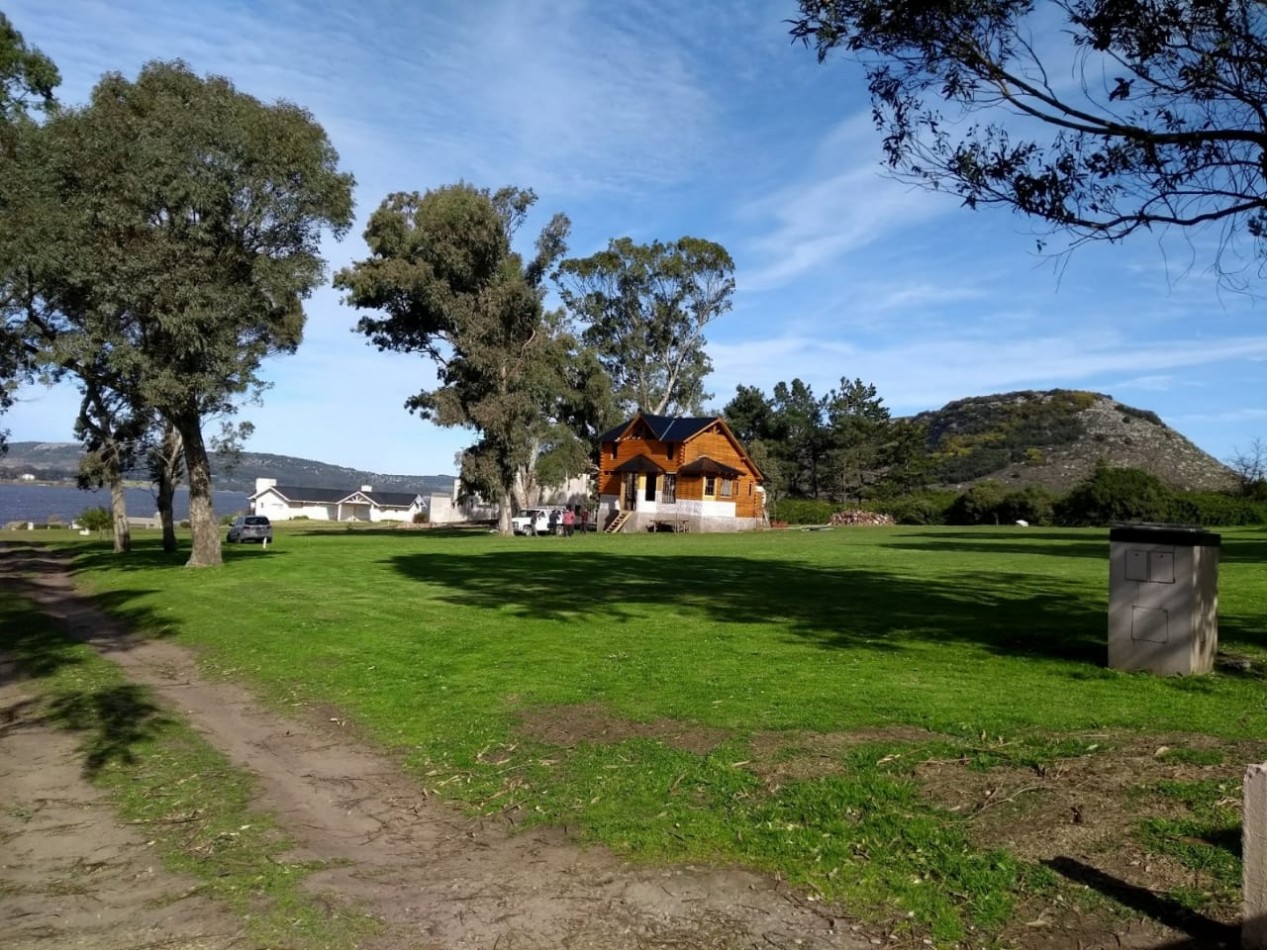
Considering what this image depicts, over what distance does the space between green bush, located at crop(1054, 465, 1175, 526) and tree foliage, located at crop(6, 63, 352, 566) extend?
156 feet

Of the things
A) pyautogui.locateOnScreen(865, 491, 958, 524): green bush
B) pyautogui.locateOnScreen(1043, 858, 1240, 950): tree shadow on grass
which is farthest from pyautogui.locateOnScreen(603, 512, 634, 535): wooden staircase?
pyautogui.locateOnScreen(1043, 858, 1240, 950): tree shadow on grass

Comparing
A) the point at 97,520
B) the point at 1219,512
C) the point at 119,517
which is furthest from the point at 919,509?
the point at 97,520

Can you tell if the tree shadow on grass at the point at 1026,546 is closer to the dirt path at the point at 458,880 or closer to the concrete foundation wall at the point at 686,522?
the concrete foundation wall at the point at 686,522

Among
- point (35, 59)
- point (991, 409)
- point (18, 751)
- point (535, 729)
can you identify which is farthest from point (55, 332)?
point (991, 409)

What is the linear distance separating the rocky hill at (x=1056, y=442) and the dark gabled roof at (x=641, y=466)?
4821 centimetres

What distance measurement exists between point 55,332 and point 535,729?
28783mm

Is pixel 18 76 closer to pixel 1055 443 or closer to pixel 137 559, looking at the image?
pixel 137 559

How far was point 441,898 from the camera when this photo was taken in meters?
5.61

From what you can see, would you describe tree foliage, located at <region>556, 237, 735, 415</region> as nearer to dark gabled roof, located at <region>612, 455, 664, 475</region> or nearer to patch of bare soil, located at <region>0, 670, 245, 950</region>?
dark gabled roof, located at <region>612, 455, 664, 475</region>

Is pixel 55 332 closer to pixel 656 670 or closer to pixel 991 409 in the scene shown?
pixel 656 670

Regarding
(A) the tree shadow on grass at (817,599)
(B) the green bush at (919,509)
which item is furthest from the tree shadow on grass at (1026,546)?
(B) the green bush at (919,509)

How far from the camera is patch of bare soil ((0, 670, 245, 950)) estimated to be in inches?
201

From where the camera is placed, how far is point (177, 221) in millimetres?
24250

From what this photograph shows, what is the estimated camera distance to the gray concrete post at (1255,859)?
4.08 metres
